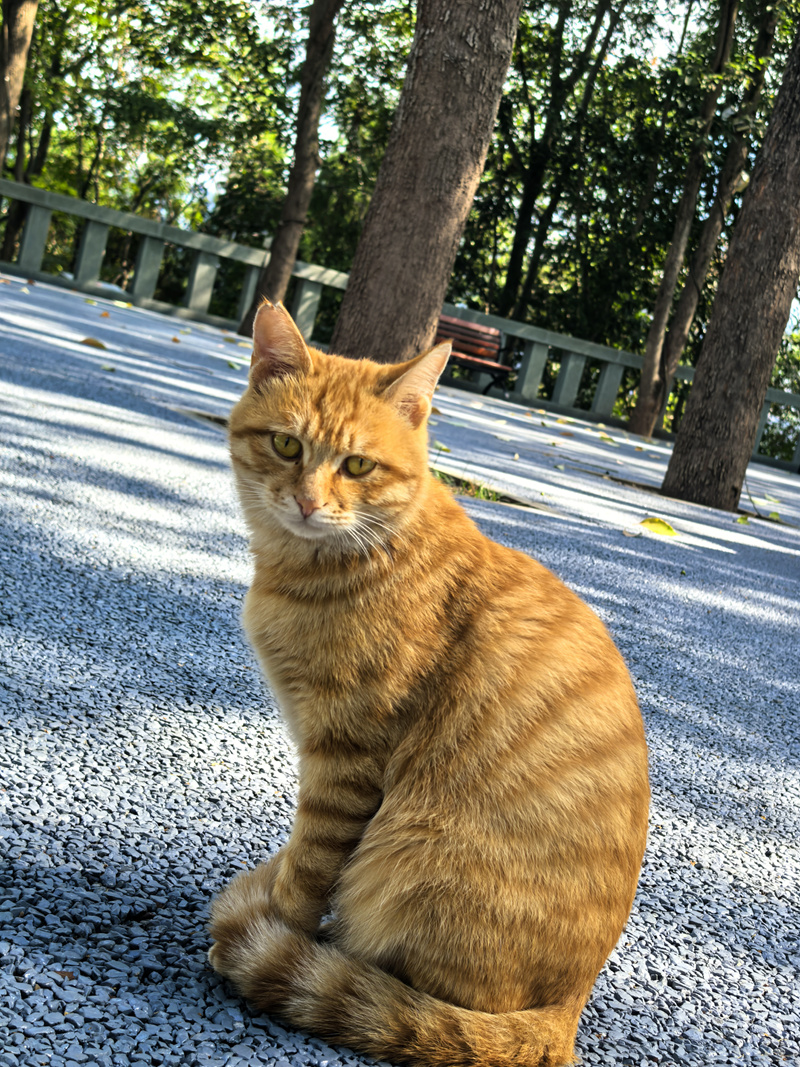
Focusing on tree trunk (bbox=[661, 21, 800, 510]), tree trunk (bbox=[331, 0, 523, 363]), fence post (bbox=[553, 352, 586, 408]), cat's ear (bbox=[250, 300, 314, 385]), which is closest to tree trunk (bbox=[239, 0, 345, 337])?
tree trunk (bbox=[661, 21, 800, 510])

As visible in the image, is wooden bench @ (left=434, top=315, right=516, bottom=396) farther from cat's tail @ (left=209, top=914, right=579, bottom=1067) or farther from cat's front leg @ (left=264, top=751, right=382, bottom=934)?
cat's tail @ (left=209, top=914, right=579, bottom=1067)

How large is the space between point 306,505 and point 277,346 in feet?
1.32

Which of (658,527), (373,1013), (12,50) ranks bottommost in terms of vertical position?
(373,1013)

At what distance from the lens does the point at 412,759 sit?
1.65 metres

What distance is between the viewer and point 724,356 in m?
7.58

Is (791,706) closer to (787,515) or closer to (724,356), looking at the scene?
(724,356)

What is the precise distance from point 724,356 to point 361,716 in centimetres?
675

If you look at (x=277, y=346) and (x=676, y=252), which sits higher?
(x=676, y=252)

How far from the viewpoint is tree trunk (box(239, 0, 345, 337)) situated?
1180cm

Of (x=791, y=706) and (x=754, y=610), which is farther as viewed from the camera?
(x=754, y=610)

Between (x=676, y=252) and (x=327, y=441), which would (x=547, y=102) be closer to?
(x=676, y=252)

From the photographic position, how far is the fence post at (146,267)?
1529cm

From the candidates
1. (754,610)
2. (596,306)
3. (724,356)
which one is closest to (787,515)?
(724,356)

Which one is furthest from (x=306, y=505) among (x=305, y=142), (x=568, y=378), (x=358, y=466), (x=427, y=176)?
(x=568, y=378)
